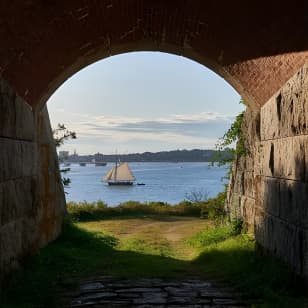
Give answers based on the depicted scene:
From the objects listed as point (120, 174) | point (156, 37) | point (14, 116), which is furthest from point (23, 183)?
point (120, 174)

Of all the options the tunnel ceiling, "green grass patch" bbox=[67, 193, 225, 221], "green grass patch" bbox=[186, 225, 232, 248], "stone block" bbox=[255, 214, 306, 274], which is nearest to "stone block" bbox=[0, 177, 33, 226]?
the tunnel ceiling

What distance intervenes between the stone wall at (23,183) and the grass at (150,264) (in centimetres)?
31

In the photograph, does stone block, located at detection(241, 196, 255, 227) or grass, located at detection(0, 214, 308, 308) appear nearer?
grass, located at detection(0, 214, 308, 308)

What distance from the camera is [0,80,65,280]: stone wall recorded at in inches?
231

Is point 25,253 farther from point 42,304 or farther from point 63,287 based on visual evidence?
point 42,304

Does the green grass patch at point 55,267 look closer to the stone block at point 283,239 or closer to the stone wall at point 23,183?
the stone wall at point 23,183

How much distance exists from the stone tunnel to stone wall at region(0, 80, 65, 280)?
15mm

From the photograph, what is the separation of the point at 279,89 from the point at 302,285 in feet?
8.85

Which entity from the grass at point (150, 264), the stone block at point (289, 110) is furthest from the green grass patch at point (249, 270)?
the stone block at point (289, 110)

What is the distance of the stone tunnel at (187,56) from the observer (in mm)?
5844

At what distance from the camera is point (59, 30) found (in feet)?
22.1

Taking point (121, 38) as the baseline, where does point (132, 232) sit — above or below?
below

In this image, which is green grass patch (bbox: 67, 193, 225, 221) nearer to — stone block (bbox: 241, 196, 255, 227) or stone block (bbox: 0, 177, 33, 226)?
stone block (bbox: 241, 196, 255, 227)

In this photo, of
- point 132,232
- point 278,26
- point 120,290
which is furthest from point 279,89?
point 132,232
